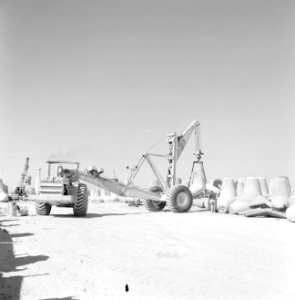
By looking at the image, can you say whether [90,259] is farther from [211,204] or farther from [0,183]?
[0,183]

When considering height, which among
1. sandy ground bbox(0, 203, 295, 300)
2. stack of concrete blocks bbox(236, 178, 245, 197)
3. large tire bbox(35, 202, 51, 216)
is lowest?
sandy ground bbox(0, 203, 295, 300)

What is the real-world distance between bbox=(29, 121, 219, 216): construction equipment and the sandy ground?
610 cm

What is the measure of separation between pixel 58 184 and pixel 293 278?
12.0 m

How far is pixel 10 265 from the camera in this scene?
6055 mm

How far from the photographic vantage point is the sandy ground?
4684 mm

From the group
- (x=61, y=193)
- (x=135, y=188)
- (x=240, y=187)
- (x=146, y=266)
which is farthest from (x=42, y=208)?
(x=240, y=187)

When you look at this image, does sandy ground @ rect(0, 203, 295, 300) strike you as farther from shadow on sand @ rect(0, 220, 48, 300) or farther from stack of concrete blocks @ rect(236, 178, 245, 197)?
stack of concrete blocks @ rect(236, 178, 245, 197)

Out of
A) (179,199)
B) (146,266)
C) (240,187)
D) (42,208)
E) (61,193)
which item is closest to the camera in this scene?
(146,266)

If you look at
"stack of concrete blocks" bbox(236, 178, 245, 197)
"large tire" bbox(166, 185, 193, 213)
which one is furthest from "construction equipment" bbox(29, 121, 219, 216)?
"stack of concrete blocks" bbox(236, 178, 245, 197)

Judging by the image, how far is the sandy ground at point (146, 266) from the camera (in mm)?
4684

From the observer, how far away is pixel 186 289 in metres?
4.79

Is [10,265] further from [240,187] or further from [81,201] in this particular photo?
[240,187]

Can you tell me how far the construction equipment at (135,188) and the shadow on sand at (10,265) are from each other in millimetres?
6579

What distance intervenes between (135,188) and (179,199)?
2.40 meters
